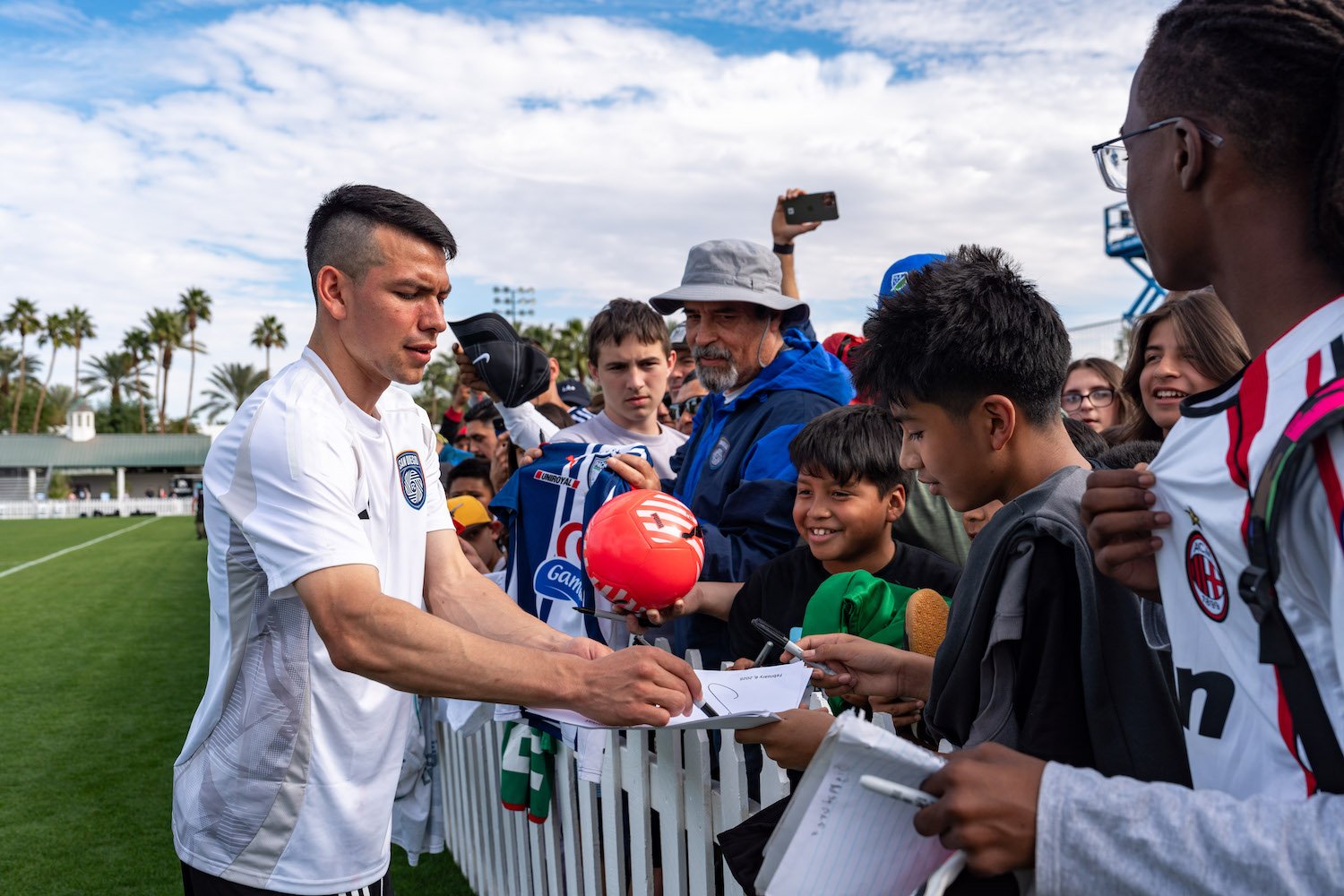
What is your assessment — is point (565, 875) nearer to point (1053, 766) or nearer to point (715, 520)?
point (715, 520)

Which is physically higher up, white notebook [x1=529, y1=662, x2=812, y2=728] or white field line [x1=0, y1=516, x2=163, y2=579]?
white notebook [x1=529, y1=662, x2=812, y2=728]

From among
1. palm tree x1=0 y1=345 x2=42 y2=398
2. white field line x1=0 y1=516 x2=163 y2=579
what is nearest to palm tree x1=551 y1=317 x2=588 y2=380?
→ white field line x1=0 y1=516 x2=163 y2=579

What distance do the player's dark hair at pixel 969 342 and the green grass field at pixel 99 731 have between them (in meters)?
4.73

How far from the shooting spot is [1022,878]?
3.92 ft

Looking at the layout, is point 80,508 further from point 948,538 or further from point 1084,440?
point 1084,440

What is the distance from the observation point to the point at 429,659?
7.45 ft

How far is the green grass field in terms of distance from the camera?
19.5ft

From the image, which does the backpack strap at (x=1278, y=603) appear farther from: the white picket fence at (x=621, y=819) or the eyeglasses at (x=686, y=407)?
the eyeglasses at (x=686, y=407)

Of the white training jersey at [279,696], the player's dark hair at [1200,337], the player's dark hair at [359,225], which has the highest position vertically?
the player's dark hair at [359,225]

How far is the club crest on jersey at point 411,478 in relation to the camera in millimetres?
2787

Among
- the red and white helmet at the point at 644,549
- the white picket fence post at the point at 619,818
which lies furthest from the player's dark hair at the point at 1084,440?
the white picket fence post at the point at 619,818

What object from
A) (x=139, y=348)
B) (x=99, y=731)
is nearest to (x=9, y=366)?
(x=139, y=348)

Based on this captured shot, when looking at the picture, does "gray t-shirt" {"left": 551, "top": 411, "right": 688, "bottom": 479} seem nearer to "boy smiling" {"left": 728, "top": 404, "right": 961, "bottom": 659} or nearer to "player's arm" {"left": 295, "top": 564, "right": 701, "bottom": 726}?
"boy smiling" {"left": 728, "top": 404, "right": 961, "bottom": 659}

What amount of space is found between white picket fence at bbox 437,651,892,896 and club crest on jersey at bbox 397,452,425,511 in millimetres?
1004
